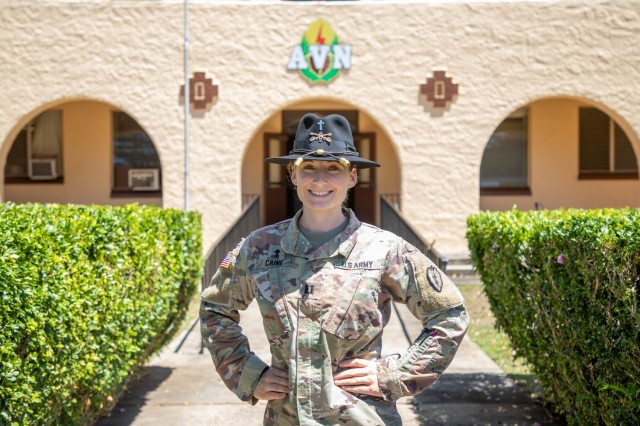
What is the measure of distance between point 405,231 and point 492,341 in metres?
2.73

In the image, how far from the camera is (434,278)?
244 centimetres

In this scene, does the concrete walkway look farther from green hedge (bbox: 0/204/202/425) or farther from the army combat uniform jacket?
the army combat uniform jacket

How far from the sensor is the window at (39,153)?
14258mm

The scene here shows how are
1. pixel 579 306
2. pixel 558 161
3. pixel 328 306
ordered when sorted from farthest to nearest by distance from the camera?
pixel 558 161 → pixel 579 306 → pixel 328 306

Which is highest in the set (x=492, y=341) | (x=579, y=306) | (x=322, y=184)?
(x=322, y=184)

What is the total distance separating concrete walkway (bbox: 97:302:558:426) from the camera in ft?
16.9

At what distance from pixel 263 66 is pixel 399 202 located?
3.36 meters

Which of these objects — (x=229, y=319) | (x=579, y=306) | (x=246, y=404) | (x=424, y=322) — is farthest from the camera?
(x=246, y=404)

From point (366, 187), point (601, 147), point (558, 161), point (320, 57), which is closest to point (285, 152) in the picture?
point (366, 187)

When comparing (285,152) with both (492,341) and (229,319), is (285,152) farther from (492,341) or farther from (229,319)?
(229,319)

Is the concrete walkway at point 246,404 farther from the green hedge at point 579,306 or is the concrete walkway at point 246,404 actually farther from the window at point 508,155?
the window at point 508,155

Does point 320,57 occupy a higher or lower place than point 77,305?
higher

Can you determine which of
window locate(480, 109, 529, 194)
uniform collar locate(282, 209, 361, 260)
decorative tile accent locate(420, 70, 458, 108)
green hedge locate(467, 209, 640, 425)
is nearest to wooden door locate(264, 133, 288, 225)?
decorative tile accent locate(420, 70, 458, 108)

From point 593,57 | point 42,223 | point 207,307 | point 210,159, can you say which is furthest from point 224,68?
point 207,307
